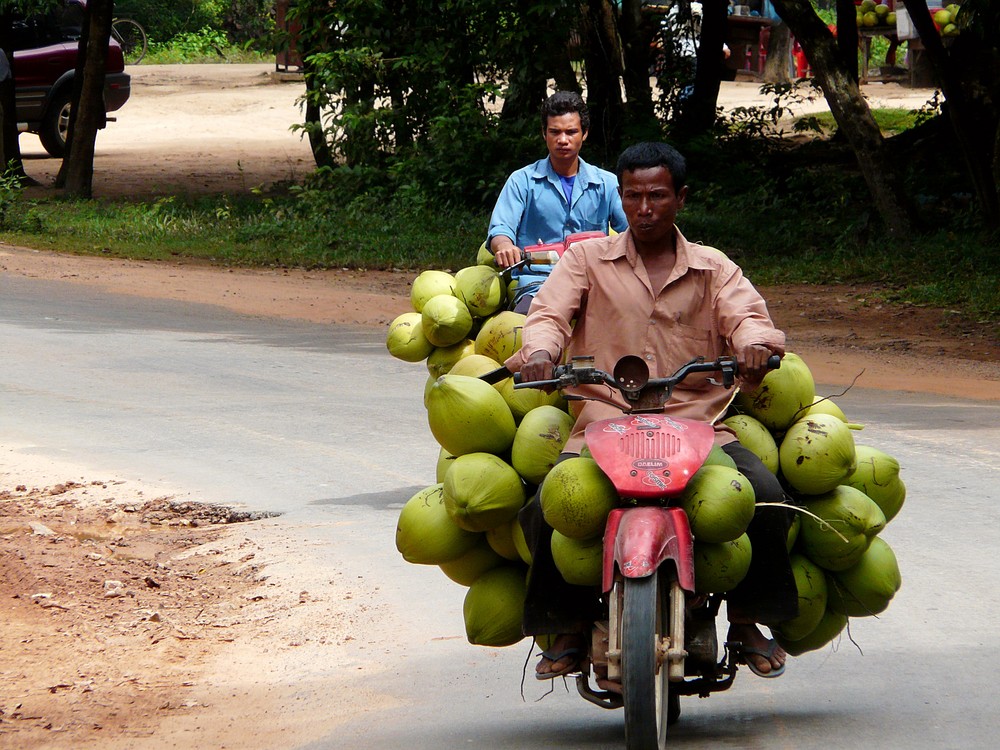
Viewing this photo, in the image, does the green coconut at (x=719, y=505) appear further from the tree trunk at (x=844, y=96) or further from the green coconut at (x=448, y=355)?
the tree trunk at (x=844, y=96)

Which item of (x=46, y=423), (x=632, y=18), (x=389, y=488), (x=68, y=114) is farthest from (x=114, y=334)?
(x=68, y=114)

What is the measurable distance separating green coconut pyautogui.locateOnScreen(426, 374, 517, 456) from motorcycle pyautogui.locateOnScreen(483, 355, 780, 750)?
0.91 feet

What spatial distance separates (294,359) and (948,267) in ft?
23.9

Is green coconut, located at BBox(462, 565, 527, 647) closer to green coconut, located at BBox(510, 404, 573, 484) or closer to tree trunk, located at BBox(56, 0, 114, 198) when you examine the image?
green coconut, located at BBox(510, 404, 573, 484)

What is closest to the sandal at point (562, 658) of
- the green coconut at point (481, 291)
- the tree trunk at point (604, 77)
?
the green coconut at point (481, 291)

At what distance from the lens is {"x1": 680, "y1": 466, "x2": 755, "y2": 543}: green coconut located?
3.59 meters

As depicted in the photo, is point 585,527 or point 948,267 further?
point 948,267

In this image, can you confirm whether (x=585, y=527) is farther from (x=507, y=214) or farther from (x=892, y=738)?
(x=507, y=214)

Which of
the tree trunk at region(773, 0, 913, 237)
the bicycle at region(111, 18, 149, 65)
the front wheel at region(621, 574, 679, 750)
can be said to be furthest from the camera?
the bicycle at region(111, 18, 149, 65)

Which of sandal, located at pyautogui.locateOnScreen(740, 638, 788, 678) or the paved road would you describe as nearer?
sandal, located at pyautogui.locateOnScreen(740, 638, 788, 678)

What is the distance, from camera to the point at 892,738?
4.03m

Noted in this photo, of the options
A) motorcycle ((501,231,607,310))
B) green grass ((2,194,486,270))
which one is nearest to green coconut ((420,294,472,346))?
motorcycle ((501,231,607,310))

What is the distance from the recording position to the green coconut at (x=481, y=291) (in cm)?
556

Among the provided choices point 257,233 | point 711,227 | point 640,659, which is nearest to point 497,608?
point 640,659
